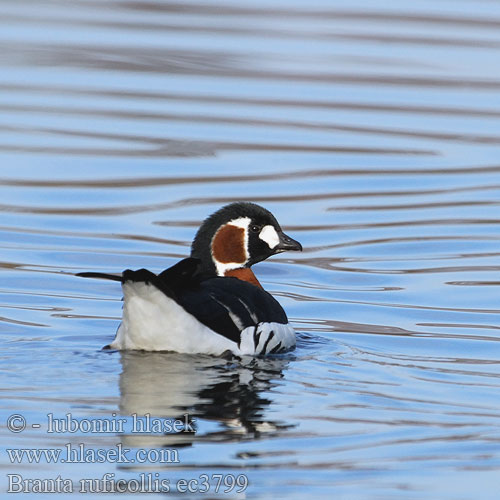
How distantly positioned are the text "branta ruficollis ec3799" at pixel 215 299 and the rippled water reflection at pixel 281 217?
155 mm

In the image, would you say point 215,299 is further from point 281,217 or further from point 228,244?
point 281,217

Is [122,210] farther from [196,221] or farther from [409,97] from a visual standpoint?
[409,97]

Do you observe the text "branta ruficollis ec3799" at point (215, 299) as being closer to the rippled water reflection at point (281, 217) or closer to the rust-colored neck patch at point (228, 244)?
the rust-colored neck patch at point (228, 244)

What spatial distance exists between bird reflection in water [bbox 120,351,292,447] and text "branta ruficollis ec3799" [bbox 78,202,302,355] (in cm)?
11

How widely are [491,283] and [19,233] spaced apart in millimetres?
4727

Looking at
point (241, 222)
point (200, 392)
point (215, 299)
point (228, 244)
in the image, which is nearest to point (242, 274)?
point (228, 244)

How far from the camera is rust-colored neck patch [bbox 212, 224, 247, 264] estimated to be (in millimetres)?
10359

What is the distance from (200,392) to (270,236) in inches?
93.1

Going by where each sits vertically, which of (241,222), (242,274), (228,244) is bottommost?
(242,274)

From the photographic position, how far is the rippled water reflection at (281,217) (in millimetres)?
7621

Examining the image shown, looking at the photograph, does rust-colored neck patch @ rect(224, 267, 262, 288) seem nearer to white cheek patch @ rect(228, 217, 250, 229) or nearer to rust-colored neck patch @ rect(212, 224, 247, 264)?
rust-colored neck patch @ rect(212, 224, 247, 264)

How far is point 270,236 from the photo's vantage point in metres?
10.6

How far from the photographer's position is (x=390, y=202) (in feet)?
52.3

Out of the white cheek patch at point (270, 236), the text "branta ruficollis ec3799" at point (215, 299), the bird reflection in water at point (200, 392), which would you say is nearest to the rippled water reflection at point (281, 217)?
the bird reflection in water at point (200, 392)
